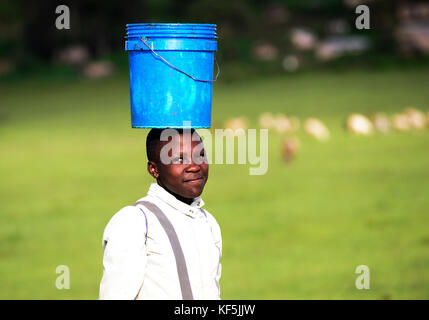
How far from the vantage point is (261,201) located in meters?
11.2

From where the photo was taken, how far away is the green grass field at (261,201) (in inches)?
301

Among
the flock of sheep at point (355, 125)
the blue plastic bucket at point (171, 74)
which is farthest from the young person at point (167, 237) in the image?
the flock of sheep at point (355, 125)

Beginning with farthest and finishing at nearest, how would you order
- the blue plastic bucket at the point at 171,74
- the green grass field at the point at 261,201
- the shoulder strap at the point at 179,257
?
the green grass field at the point at 261,201, the blue plastic bucket at the point at 171,74, the shoulder strap at the point at 179,257

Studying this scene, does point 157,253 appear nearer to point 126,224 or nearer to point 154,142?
point 126,224

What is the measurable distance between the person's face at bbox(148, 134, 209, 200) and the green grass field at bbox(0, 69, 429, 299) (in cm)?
383

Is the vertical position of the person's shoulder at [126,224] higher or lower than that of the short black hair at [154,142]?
lower

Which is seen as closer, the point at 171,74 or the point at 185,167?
the point at 185,167

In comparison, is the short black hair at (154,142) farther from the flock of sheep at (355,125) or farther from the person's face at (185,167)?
the flock of sheep at (355,125)

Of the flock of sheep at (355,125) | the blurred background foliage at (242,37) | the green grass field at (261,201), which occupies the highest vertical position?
the blurred background foliage at (242,37)

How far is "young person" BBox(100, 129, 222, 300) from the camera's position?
10.1 feet

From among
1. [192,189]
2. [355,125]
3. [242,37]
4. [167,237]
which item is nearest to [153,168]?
[192,189]

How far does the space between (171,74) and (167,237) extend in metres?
0.73

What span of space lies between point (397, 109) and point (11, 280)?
41.3 feet

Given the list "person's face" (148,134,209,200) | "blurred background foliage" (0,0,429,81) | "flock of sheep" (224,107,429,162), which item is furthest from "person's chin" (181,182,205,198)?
"blurred background foliage" (0,0,429,81)
